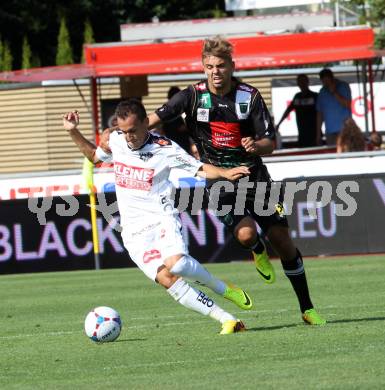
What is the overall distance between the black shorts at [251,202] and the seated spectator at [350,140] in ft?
31.2

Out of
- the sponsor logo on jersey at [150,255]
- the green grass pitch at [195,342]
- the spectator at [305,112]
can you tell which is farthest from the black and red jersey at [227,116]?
the spectator at [305,112]

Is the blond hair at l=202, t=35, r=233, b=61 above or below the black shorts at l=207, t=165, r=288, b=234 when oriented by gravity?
above

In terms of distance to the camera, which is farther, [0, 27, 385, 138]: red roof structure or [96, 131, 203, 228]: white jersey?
[0, 27, 385, 138]: red roof structure

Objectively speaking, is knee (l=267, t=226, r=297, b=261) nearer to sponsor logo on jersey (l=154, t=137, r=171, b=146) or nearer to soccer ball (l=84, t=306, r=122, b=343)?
sponsor logo on jersey (l=154, t=137, r=171, b=146)

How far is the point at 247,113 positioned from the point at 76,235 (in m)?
8.62

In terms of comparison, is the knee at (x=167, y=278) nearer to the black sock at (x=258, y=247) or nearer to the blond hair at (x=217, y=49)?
the black sock at (x=258, y=247)

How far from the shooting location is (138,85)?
78.3 feet

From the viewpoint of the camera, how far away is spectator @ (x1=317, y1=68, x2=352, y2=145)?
21.1 metres

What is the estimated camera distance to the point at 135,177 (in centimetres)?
1005

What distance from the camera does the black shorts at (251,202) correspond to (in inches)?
418

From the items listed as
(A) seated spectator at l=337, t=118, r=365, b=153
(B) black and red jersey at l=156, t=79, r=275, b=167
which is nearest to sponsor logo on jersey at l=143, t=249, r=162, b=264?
(B) black and red jersey at l=156, t=79, r=275, b=167

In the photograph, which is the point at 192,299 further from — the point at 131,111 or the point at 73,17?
the point at 73,17

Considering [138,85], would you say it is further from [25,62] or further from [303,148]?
[25,62]

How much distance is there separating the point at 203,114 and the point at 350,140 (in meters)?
9.74
